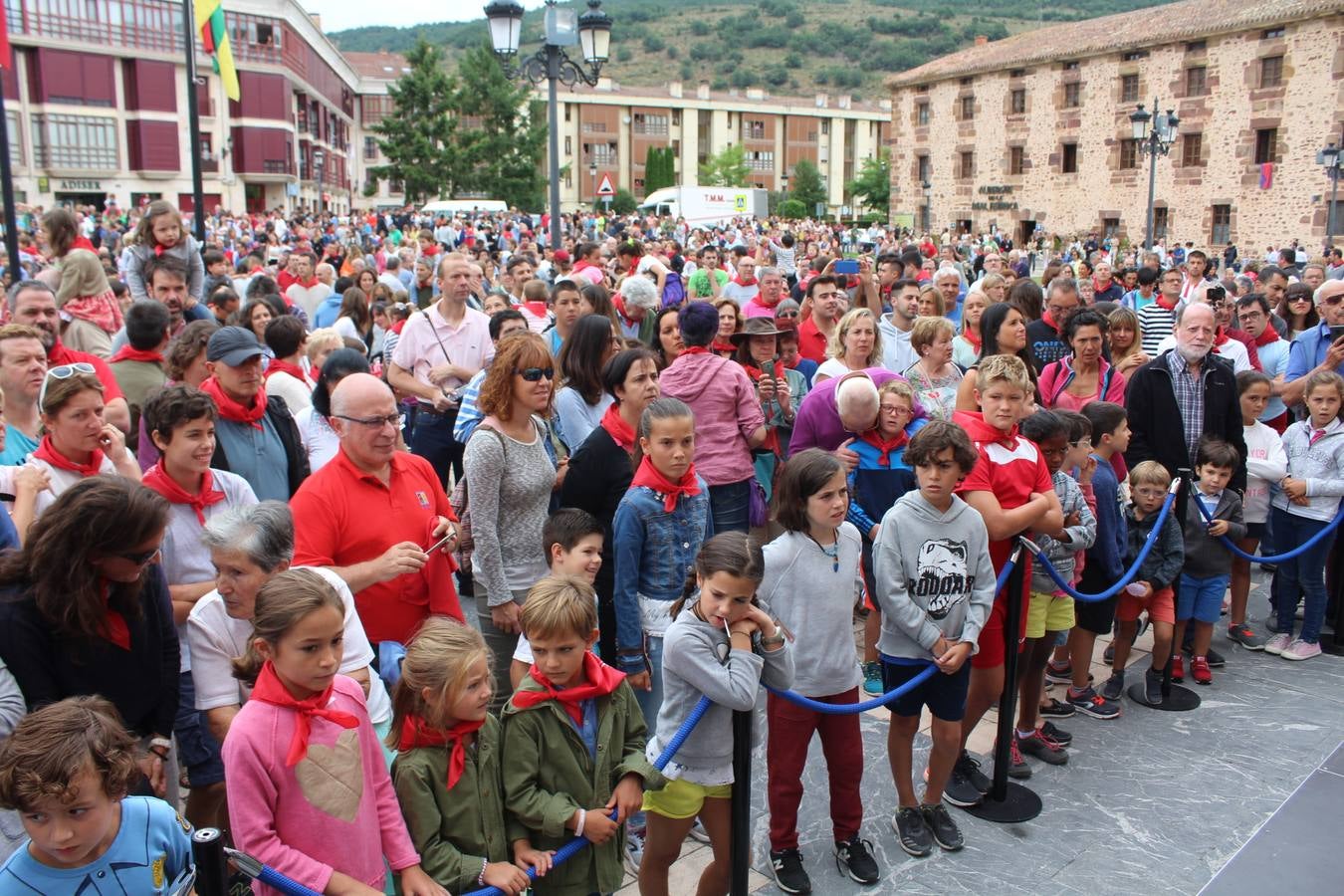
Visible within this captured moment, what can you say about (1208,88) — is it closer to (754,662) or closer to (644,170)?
(754,662)

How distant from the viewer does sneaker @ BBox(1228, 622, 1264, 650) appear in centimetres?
614

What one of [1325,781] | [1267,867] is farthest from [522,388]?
[1325,781]

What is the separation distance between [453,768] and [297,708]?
48 cm

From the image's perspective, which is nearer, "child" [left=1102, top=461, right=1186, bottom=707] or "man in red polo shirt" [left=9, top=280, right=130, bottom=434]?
"man in red polo shirt" [left=9, top=280, right=130, bottom=434]

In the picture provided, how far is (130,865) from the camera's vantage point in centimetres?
225

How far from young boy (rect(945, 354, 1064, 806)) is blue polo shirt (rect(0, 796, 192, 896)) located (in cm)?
302

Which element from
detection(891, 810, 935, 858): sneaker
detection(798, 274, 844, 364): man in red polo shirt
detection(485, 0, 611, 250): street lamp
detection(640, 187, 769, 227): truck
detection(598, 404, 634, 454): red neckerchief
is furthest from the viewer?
detection(640, 187, 769, 227): truck

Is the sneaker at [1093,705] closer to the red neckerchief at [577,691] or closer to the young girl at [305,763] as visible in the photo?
the red neckerchief at [577,691]

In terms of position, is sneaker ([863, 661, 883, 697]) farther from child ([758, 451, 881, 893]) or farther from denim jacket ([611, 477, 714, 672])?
denim jacket ([611, 477, 714, 672])

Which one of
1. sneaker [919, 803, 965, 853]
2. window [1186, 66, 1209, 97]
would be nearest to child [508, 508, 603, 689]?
sneaker [919, 803, 965, 853]

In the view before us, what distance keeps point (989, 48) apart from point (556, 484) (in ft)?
161

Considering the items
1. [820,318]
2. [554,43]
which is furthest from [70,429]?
[554,43]

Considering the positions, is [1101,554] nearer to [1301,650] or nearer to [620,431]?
[1301,650]

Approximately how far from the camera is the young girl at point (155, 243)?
7.07m
